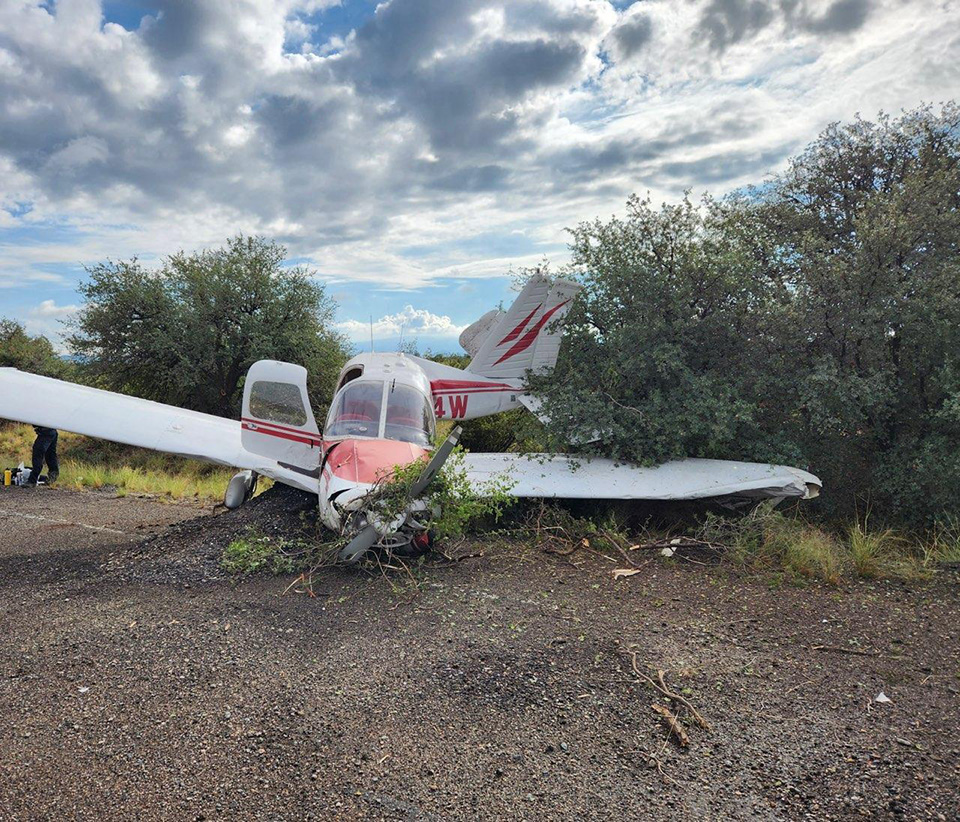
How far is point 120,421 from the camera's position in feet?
29.9

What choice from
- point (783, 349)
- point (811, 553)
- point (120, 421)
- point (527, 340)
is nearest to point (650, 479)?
point (811, 553)

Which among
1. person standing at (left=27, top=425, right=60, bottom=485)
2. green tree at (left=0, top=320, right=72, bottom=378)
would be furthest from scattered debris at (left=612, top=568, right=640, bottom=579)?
green tree at (left=0, top=320, right=72, bottom=378)

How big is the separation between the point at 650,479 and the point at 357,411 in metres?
3.68

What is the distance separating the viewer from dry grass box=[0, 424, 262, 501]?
492 inches

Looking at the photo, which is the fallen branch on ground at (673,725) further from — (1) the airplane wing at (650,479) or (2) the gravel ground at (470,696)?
(1) the airplane wing at (650,479)

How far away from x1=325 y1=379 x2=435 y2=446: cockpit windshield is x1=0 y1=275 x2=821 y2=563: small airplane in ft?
0.05

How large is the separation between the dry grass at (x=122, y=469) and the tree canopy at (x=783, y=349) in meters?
7.58

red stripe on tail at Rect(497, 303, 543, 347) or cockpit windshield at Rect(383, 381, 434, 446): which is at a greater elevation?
red stripe on tail at Rect(497, 303, 543, 347)

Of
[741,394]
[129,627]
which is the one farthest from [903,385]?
[129,627]

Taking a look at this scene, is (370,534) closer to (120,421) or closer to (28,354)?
(120,421)

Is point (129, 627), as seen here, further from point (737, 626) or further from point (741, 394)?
point (741, 394)

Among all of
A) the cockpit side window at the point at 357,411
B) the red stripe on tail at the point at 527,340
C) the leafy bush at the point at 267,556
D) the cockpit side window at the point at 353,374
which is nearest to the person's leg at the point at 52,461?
the cockpit side window at the point at 353,374

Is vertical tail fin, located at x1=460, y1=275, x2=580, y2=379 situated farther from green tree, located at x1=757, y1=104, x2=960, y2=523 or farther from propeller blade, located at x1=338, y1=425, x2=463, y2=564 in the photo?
propeller blade, located at x1=338, y1=425, x2=463, y2=564

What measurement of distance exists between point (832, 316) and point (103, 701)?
9.10 m
